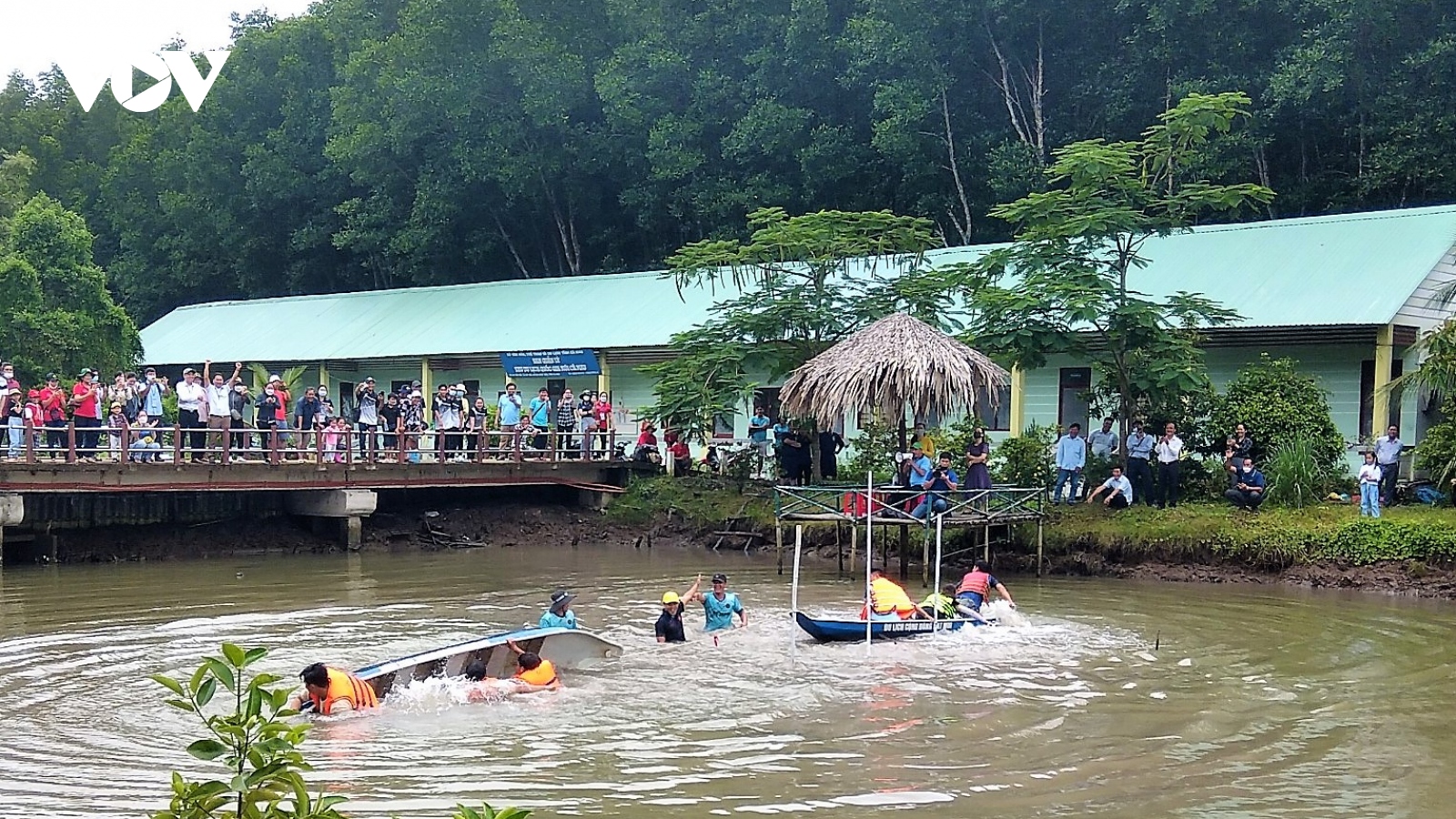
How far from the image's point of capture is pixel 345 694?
506 inches

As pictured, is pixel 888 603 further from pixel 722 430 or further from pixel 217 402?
pixel 722 430

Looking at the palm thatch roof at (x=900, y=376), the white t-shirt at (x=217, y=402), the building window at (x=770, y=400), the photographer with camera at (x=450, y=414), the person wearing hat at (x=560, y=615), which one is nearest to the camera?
the person wearing hat at (x=560, y=615)

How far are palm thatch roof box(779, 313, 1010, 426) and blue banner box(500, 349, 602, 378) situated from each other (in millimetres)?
11633

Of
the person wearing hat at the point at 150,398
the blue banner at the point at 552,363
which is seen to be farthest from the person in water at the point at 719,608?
the blue banner at the point at 552,363

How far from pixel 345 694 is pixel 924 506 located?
10911mm

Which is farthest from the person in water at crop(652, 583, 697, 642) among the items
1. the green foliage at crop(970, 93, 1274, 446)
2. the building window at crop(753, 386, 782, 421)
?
the building window at crop(753, 386, 782, 421)

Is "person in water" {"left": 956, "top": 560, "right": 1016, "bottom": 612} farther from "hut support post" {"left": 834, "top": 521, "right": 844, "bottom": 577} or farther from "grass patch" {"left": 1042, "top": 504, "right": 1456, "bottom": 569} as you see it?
"grass patch" {"left": 1042, "top": 504, "right": 1456, "bottom": 569}

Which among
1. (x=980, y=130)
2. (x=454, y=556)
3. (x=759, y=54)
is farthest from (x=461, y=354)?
(x=980, y=130)

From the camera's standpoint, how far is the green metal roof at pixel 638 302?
83.5 ft

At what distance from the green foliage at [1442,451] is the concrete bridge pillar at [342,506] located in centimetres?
1815

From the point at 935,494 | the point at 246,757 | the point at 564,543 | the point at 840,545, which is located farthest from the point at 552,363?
the point at 246,757

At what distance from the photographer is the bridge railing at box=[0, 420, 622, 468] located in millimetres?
23225

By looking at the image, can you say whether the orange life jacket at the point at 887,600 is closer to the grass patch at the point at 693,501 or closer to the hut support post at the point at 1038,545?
the hut support post at the point at 1038,545

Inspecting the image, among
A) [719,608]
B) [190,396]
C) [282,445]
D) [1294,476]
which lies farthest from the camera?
[282,445]
